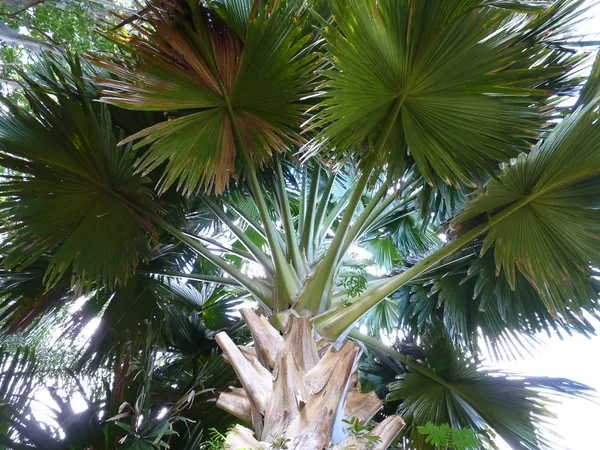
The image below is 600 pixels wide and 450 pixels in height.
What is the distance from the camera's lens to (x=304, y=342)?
2.02 metres

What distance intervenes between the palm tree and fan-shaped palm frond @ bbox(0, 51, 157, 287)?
0.01m

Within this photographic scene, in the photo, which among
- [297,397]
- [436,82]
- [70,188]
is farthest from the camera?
[70,188]

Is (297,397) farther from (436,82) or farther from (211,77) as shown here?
(211,77)

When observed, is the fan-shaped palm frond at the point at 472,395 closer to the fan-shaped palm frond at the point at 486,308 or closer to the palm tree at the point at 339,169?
the palm tree at the point at 339,169

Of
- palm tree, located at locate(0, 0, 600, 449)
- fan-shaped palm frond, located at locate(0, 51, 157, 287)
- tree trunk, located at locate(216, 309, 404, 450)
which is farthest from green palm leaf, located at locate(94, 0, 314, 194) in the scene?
tree trunk, located at locate(216, 309, 404, 450)

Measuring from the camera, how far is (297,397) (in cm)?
173

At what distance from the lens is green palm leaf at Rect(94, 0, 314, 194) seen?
7.38ft

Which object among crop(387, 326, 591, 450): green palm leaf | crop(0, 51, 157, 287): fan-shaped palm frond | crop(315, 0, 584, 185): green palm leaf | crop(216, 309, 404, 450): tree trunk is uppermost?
crop(315, 0, 584, 185): green palm leaf

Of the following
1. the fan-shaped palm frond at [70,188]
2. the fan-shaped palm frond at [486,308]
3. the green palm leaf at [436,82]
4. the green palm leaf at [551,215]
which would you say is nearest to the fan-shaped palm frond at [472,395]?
the fan-shaped palm frond at [486,308]

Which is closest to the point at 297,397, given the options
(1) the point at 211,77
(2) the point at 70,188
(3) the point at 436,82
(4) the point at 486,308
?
(3) the point at 436,82

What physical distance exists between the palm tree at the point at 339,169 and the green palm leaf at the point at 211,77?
0.01m

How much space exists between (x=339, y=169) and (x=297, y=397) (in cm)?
118

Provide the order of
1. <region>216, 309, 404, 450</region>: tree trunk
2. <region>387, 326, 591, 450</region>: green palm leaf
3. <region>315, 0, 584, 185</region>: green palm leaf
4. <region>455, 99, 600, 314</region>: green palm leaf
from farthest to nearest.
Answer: <region>387, 326, 591, 450</region>: green palm leaf
<region>455, 99, 600, 314</region>: green palm leaf
<region>315, 0, 584, 185</region>: green palm leaf
<region>216, 309, 404, 450</region>: tree trunk

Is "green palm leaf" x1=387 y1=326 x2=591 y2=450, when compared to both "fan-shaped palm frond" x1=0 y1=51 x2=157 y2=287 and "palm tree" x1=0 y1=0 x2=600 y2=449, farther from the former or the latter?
"fan-shaped palm frond" x1=0 y1=51 x2=157 y2=287
